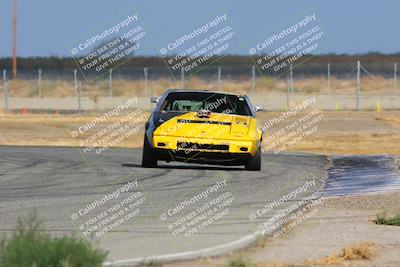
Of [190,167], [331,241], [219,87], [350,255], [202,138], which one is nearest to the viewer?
[350,255]

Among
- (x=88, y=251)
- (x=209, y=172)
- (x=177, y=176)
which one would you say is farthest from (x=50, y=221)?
(x=209, y=172)

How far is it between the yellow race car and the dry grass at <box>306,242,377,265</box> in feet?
33.2

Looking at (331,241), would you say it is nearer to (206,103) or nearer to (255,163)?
(255,163)

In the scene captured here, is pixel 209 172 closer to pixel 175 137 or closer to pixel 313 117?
pixel 175 137

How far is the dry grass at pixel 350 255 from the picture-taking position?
1063cm

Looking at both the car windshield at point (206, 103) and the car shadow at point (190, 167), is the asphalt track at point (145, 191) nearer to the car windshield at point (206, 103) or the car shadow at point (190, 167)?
the car shadow at point (190, 167)

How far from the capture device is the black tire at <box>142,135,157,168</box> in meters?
21.6

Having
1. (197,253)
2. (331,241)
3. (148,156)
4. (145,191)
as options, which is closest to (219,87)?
(148,156)

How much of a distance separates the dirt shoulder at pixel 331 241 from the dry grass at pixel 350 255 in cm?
2

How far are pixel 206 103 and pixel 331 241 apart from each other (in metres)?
10.6

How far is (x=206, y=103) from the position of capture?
22.5 meters

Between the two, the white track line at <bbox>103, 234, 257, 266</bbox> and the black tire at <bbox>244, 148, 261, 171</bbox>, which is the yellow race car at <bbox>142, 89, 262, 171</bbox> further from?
the white track line at <bbox>103, 234, 257, 266</bbox>

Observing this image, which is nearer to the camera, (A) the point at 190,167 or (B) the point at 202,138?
(B) the point at 202,138

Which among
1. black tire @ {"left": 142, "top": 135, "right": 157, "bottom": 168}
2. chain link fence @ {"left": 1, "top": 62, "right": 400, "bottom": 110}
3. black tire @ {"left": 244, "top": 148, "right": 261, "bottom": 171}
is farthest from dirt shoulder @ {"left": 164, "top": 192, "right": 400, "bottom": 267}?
chain link fence @ {"left": 1, "top": 62, "right": 400, "bottom": 110}
